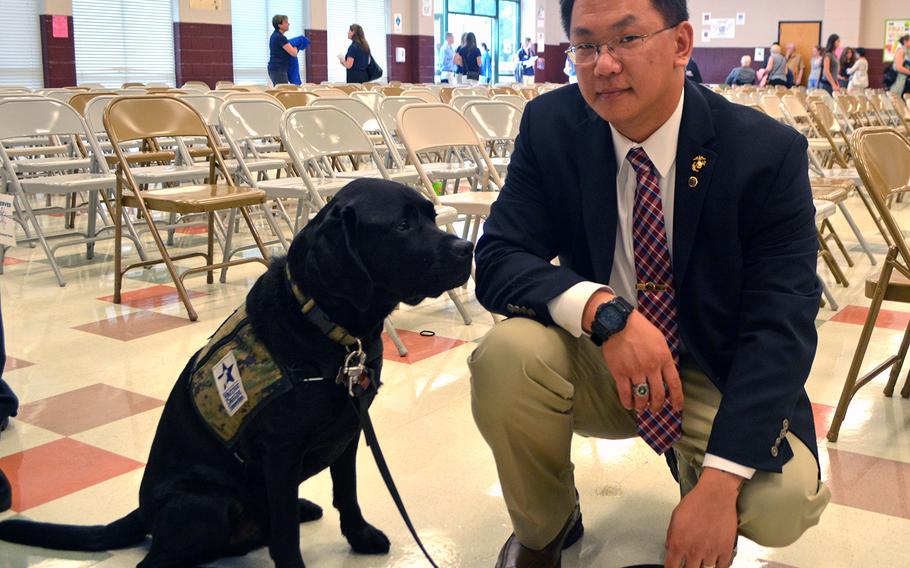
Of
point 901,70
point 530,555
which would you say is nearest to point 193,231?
point 530,555

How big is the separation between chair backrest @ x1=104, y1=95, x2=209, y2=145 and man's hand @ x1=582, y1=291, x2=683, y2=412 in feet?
9.38

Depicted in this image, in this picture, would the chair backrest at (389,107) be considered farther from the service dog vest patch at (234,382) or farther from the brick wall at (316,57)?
the brick wall at (316,57)

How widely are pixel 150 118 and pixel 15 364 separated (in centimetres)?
133

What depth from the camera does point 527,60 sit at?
63.3 ft

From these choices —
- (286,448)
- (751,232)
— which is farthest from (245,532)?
(751,232)

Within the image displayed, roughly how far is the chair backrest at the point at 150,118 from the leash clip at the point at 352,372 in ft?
8.42

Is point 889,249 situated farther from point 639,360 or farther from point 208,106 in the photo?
point 208,106

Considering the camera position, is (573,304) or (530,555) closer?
(573,304)

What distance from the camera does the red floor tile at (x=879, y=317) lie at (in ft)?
11.8

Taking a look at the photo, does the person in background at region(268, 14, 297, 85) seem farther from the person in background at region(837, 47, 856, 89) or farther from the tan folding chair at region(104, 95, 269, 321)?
the person in background at region(837, 47, 856, 89)

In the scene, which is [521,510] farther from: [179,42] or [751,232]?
[179,42]

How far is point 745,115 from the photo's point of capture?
4.89 ft

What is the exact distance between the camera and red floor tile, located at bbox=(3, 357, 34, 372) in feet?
9.75

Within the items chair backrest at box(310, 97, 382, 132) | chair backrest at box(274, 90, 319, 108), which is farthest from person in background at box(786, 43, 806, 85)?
chair backrest at box(310, 97, 382, 132)
